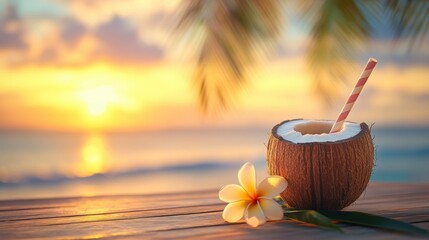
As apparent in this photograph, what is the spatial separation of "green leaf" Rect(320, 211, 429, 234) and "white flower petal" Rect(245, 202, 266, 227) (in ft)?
0.38

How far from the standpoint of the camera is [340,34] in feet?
8.36

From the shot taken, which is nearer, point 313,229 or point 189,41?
point 313,229

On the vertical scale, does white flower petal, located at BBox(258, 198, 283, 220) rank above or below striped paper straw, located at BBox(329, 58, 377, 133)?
below

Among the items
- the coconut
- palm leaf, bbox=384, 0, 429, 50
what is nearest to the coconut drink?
the coconut

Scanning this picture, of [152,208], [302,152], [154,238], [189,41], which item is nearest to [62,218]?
[152,208]

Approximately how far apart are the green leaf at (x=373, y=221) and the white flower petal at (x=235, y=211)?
0.14 metres

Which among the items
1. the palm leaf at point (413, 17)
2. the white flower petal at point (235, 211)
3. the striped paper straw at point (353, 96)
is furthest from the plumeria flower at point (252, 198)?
the palm leaf at point (413, 17)

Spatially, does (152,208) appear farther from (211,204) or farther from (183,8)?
(183,8)

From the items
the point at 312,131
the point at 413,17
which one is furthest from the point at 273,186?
the point at 413,17

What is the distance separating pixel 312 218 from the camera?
112cm

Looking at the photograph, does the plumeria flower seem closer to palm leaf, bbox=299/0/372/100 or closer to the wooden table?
the wooden table

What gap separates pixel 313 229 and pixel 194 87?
4.79ft

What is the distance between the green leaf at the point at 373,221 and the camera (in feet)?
3.55

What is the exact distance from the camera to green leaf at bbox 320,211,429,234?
108 centimetres
